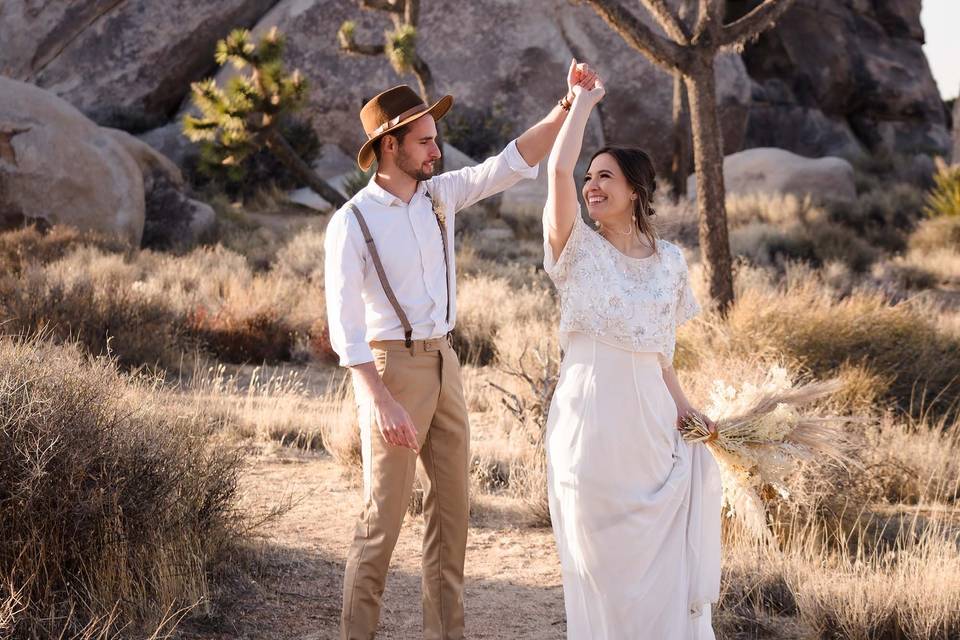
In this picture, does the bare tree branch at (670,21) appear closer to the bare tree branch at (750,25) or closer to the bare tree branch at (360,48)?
the bare tree branch at (750,25)

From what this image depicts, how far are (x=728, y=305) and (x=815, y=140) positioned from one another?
20309 millimetres

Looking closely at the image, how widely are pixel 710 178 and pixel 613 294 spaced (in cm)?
536

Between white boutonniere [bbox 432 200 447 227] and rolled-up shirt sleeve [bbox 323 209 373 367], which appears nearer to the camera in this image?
rolled-up shirt sleeve [bbox 323 209 373 367]

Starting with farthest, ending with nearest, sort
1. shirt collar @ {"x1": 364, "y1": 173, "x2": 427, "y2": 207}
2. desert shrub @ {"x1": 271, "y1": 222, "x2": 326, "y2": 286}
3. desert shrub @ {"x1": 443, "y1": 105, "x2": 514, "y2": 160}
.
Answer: desert shrub @ {"x1": 443, "y1": 105, "x2": 514, "y2": 160} → desert shrub @ {"x1": 271, "y1": 222, "x2": 326, "y2": 286} → shirt collar @ {"x1": 364, "y1": 173, "x2": 427, "y2": 207}

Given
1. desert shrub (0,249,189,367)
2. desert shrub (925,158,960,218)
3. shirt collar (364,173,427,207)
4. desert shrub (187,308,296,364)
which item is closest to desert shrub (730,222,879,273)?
desert shrub (925,158,960,218)

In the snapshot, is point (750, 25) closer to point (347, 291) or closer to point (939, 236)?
point (347, 291)

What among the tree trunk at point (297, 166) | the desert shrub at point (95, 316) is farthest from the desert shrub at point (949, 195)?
the desert shrub at point (95, 316)

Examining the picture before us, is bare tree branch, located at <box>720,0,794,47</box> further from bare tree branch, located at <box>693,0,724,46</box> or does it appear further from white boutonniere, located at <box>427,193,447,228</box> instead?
white boutonniere, located at <box>427,193,447,228</box>

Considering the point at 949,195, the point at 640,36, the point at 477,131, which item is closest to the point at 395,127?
the point at 640,36

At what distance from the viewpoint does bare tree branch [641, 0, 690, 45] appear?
855cm

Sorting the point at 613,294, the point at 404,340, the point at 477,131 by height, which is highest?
the point at 477,131

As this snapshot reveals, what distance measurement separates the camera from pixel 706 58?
8586 mm

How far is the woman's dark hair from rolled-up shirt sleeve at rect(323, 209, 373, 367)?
0.84 m

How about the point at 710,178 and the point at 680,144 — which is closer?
the point at 710,178
